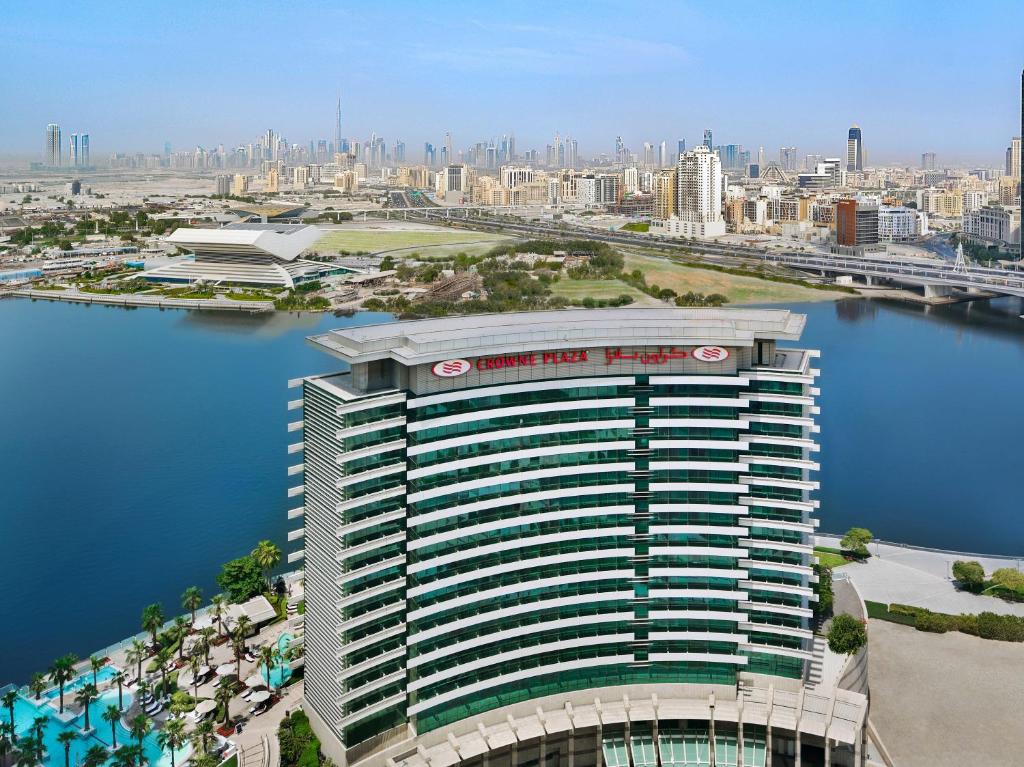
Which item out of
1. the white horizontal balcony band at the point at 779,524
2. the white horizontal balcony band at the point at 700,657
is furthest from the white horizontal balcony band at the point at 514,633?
the white horizontal balcony band at the point at 779,524

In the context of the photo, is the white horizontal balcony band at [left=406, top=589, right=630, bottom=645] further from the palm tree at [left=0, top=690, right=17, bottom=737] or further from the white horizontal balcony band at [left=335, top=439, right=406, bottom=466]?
the palm tree at [left=0, top=690, right=17, bottom=737]

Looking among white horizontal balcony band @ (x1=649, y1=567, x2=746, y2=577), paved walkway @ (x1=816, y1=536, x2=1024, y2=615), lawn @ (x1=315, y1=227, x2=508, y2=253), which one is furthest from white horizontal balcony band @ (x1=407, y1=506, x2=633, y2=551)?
lawn @ (x1=315, y1=227, x2=508, y2=253)

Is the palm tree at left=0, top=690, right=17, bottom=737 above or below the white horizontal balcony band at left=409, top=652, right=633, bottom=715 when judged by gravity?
below

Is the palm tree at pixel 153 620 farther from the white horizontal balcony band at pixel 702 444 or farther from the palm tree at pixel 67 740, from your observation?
the white horizontal balcony band at pixel 702 444

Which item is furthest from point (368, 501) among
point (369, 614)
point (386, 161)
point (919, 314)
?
point (386, 161)

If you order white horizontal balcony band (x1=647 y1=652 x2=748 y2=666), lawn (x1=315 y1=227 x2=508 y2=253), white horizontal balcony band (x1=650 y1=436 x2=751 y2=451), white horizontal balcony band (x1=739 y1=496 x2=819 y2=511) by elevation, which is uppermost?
lawn (x1=315 y1=227 x2=508 y2=253)

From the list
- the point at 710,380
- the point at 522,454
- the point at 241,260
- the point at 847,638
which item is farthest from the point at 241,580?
the point at 241,260
